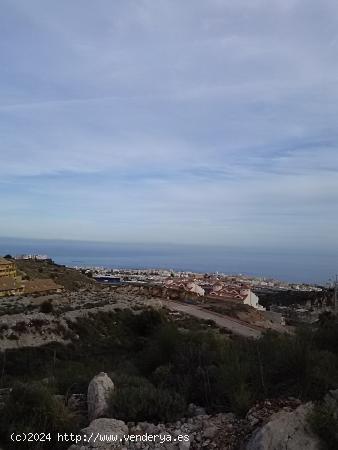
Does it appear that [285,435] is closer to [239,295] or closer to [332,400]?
[332,400]

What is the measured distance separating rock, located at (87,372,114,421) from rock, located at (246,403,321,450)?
2.37 m

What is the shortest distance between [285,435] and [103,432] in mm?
2361

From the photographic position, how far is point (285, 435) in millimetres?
6137

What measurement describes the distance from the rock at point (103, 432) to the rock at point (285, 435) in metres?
1.72

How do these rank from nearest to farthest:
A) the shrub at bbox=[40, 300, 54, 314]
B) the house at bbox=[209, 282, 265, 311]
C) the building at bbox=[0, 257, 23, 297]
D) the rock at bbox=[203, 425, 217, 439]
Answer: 1. the rock at bbox=[203, 425, 217, 439]
2. the shrub at bbox=[40, 300, 54, 314]
3. the building at bbox=[0, 257, 23, 297]
4. the house at bbox=[209, 282, 265, 311]

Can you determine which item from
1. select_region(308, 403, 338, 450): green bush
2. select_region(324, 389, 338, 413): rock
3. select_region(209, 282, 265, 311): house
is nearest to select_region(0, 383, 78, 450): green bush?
select_region(308, 403, 338, 450): green bush

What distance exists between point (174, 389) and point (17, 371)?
1477cm

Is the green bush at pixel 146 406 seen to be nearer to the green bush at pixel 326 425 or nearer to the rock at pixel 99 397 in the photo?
the rock at pixel 99 397

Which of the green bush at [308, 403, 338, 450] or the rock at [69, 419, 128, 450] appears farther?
the rock at [69, 419, 128, 450]

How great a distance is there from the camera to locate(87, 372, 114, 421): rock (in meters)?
7.57

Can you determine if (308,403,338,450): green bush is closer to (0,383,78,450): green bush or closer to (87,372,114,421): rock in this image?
(87,372,114,421): rock

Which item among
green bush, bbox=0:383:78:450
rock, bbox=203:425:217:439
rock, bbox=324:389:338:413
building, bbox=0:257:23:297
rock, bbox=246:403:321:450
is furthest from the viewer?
building, bbox=0:257:23:297

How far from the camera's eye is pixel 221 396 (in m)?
8.00

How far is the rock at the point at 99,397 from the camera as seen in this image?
298 inches
